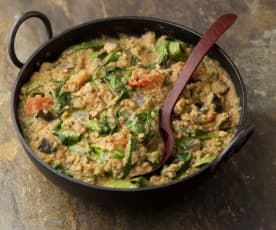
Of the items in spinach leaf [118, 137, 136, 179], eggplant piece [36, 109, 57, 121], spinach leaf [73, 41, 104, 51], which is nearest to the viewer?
spinach leaf [118, 137, 136, 179]

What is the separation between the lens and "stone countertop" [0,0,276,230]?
3.15 metres

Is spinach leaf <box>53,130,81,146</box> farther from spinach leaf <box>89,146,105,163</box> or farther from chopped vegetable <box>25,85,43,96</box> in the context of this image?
chopped vegetable <box>25,85,43,96</box>

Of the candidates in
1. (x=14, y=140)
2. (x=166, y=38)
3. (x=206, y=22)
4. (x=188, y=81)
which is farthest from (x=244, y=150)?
(x=14, y=140)

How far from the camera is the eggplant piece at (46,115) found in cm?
309

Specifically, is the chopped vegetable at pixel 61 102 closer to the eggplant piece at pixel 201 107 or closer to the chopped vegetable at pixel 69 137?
the chopped vegetable at pixel 69 137

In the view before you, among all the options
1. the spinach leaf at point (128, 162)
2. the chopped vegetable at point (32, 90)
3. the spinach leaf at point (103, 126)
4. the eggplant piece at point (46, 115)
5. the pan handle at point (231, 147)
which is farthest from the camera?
the chopped vegetable at point (32, 90)

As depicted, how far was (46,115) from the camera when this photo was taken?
3096 mm

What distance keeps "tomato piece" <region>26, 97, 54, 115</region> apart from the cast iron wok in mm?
78

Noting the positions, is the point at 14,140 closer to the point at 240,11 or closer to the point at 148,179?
the point at 148,179

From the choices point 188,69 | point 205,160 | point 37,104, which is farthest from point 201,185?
point 37,104

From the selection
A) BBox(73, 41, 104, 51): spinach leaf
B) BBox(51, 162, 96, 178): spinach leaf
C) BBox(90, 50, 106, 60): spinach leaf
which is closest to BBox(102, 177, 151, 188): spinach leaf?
BBox(51, 162, 96, 178): spinach leaf

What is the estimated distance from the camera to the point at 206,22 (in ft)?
13.7

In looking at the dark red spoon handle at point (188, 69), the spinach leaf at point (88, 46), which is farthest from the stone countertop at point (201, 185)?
the spinach leaf at point (88, 46)

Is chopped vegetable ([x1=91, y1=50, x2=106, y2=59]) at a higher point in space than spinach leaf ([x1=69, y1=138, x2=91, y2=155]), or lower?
higher
